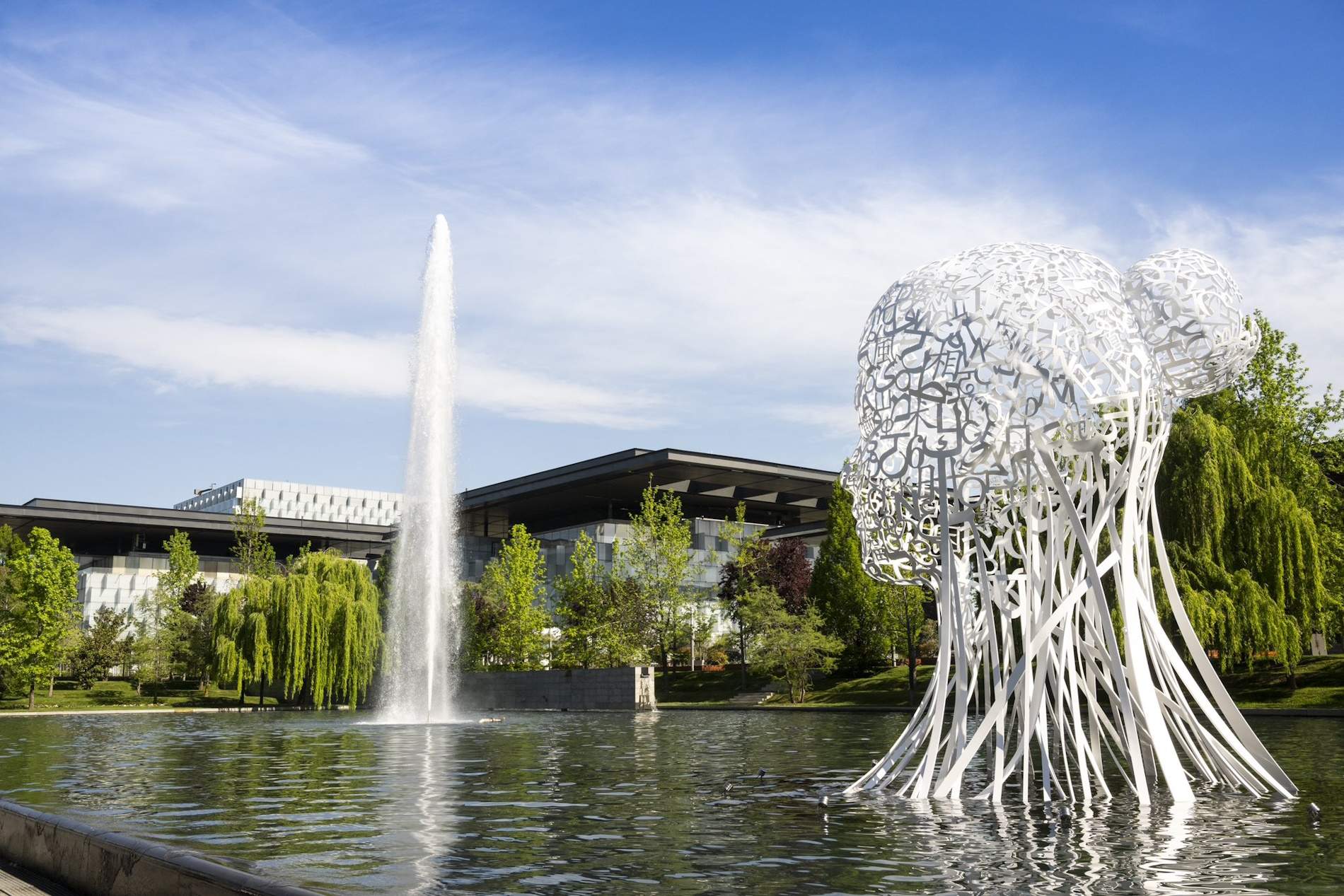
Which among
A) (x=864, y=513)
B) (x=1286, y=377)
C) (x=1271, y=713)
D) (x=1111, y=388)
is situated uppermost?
(x=1286, y=377)

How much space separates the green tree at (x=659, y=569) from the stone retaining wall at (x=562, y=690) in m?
3.98

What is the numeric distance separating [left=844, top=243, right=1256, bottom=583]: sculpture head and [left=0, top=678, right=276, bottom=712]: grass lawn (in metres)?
38.5

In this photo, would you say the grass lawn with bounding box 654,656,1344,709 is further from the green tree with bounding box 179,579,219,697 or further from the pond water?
the green tree with bounding box 179,579,219,697

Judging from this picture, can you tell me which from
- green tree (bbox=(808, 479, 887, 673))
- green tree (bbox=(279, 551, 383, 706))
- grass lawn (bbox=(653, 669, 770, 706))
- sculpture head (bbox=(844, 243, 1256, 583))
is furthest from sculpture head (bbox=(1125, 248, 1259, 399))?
green tree (bbox=(279, 551, 383, 706))

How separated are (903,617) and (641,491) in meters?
24.0

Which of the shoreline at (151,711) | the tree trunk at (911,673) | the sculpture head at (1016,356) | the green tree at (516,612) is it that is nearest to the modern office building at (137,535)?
the green tree at (516,612)

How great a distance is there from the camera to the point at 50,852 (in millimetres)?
6688

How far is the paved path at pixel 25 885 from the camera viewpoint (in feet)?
20.4

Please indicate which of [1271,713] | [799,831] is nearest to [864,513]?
[799,831]

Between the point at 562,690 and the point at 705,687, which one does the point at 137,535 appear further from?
the point at 705,687

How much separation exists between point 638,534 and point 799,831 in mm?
38078

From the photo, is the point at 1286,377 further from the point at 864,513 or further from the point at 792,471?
the point at 792,471

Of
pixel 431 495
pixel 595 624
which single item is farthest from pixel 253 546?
pixel 431 495

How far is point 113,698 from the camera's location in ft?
159
